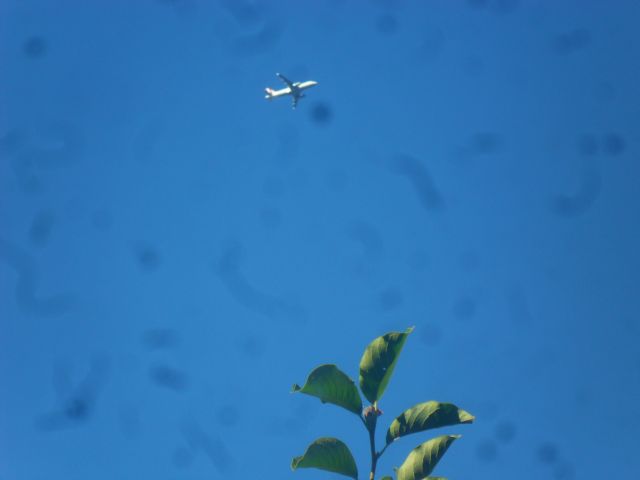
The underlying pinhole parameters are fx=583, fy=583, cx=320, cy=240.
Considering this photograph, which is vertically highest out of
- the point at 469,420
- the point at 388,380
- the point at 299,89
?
the point at 299,89

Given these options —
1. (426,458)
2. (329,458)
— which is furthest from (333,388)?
(426,458)

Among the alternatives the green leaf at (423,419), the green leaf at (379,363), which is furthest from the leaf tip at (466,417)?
the green leaf at (379,363)

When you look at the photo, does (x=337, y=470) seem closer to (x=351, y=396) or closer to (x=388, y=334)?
(x=351, y=396)

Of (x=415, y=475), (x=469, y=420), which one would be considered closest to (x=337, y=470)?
(x=415, y=475)

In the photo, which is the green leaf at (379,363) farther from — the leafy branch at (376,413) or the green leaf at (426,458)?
the green leaf at (426,458)

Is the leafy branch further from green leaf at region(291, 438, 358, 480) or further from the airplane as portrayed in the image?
the airplane
